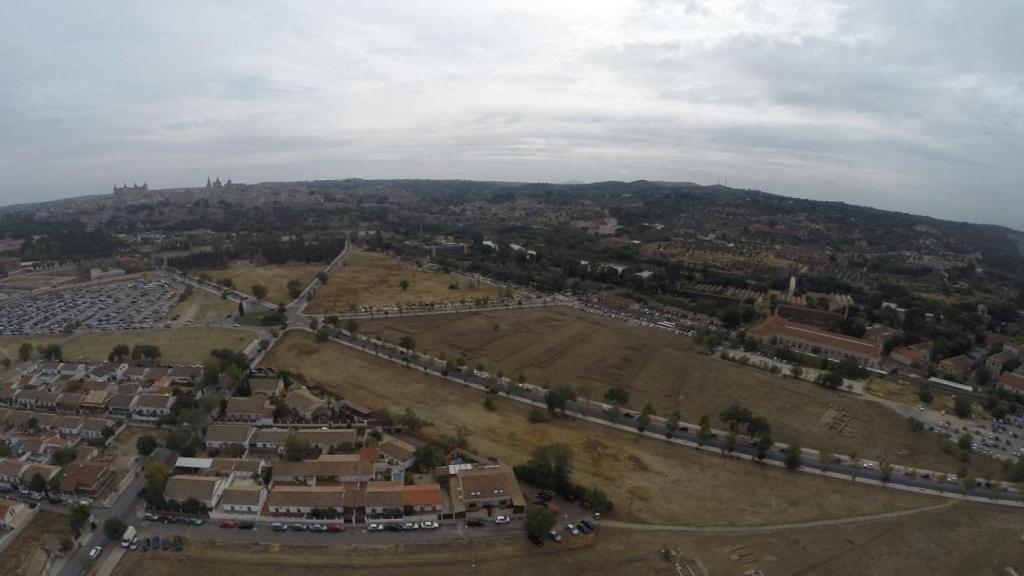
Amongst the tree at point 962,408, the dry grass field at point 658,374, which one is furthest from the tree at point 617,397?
the tree at point 962,408

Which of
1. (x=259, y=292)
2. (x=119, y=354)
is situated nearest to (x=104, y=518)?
(x=119, y=354)

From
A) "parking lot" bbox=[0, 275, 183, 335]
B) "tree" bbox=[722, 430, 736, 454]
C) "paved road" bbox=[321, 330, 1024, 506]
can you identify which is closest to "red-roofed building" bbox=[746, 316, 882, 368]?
"paved road" bbox=[321, 330, 1024, 506]

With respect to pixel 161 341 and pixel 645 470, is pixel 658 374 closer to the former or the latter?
pixel 645 470

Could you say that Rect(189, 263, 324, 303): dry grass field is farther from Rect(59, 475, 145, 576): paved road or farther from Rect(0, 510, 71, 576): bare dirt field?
Rect(0, 510, 71, 576): bare dirt field

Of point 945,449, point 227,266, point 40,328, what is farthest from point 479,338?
point 227,266

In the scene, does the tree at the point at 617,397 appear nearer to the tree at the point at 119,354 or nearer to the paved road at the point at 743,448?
the paved road at the point at 743,448
